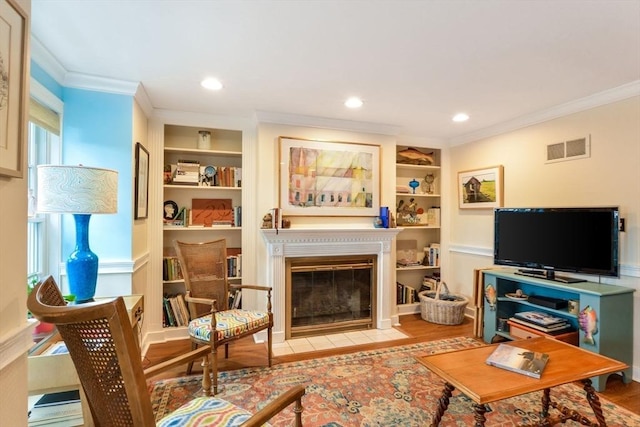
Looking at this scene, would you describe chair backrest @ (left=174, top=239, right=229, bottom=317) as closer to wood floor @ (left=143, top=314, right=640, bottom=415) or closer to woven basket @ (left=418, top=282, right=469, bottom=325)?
wood floor @ (left=143, top=314, right=640, bottom=415)

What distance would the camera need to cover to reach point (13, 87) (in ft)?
3.34

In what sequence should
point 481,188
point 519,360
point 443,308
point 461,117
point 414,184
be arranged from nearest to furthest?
point 519,360 → point 461,117 → point 443,308 → point 481,188 → point 414,184

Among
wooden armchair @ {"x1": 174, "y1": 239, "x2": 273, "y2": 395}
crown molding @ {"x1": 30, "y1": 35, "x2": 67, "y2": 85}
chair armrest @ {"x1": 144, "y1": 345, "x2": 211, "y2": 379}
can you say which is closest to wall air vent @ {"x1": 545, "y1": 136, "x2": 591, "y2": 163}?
wooden armchair @ {"x1": 174, "y1": 239, "x2": 273, "y2": 395}

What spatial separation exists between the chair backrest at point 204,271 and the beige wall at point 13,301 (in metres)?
1.59

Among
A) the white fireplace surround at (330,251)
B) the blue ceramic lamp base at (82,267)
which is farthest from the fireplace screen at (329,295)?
the blue ceramic lamp base at (82,267)

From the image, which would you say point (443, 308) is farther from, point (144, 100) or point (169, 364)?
point (144, 100)

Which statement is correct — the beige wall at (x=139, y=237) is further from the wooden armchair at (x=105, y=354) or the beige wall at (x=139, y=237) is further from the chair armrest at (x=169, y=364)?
the wooden armchair at (x=105, y=354)

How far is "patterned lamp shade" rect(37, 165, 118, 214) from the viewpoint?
5.68 feet

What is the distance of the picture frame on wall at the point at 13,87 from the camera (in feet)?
3.16

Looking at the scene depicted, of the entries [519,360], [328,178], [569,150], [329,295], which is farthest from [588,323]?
[328,178]

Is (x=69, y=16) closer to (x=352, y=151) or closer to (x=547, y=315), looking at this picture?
(x=352, y=151)

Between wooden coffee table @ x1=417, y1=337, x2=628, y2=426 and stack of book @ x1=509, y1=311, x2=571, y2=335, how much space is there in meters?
0.75

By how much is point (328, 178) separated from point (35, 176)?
2436mm

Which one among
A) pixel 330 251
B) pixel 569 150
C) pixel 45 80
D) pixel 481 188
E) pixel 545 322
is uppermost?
pixel 45 80
